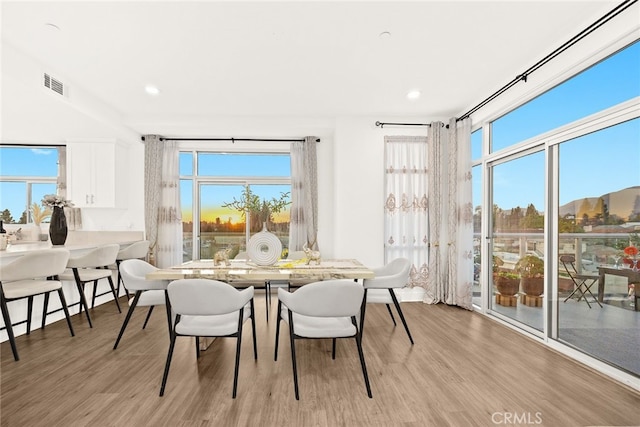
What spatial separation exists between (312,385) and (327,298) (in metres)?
0.72

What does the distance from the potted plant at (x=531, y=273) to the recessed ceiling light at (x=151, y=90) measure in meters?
4.70

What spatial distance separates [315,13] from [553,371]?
3.36 metres

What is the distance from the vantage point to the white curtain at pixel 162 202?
5215 millimetres

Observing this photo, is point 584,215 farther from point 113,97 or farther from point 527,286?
point 113,97

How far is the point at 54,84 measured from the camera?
Answer: 11.1 ft

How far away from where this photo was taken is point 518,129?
356 cm

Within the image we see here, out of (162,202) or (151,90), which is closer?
(151,90)

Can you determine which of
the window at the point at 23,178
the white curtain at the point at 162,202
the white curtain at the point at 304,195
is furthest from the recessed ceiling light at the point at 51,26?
the window at the point at 23,178

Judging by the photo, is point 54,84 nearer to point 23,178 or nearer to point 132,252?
point 132,252

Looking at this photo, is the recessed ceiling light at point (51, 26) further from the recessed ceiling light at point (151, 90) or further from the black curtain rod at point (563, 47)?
the black curtain rod at point (563, 47)

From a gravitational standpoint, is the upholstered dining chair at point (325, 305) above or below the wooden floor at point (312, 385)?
above

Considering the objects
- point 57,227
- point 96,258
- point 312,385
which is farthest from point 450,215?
point 57,227

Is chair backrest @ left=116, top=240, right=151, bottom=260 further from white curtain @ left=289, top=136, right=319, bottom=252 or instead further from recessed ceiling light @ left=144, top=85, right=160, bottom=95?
white curtain @ left=289, top=136, right=319, bottom=252

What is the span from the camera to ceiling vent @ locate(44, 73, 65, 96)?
3288mm
